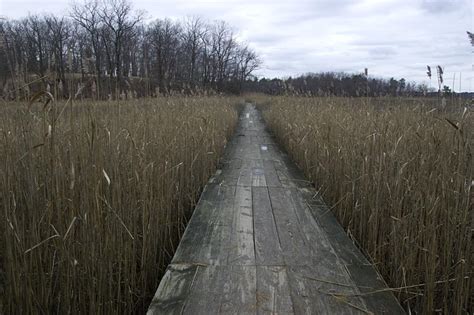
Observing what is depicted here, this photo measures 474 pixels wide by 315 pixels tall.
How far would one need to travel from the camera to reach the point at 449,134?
6.48 feet

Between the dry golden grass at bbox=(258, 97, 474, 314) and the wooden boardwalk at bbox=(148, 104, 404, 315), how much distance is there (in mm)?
152

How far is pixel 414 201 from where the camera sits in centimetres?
161

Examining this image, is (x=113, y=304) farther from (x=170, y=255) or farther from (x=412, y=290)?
(x=412, y=290)

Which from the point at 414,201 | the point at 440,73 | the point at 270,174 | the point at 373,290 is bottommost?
the point at 373,290

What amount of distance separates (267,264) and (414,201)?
0.84m

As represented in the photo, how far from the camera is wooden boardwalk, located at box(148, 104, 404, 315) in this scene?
126 cm

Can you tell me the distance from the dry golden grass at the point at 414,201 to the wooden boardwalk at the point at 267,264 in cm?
15

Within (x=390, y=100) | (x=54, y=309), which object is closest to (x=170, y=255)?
(x=54, y=309)

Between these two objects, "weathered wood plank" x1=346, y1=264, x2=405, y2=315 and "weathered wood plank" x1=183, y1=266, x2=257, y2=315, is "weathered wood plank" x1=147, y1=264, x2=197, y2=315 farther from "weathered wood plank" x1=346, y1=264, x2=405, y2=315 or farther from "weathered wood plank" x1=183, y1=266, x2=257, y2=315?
"weathered wood plank" x1=346, y1=264, x2=405, y2=315

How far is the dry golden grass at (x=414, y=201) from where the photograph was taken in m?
1.32

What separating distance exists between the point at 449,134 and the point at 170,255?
75.8 inches

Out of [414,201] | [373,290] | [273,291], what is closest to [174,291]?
[273,291]

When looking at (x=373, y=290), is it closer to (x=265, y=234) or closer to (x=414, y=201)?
(x=414, y=201)

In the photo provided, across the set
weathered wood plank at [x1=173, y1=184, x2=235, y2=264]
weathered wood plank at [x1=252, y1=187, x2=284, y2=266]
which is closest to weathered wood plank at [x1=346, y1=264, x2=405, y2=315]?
weathered wood plank at [x1=252, y1=187, x2=284, y2=266]
